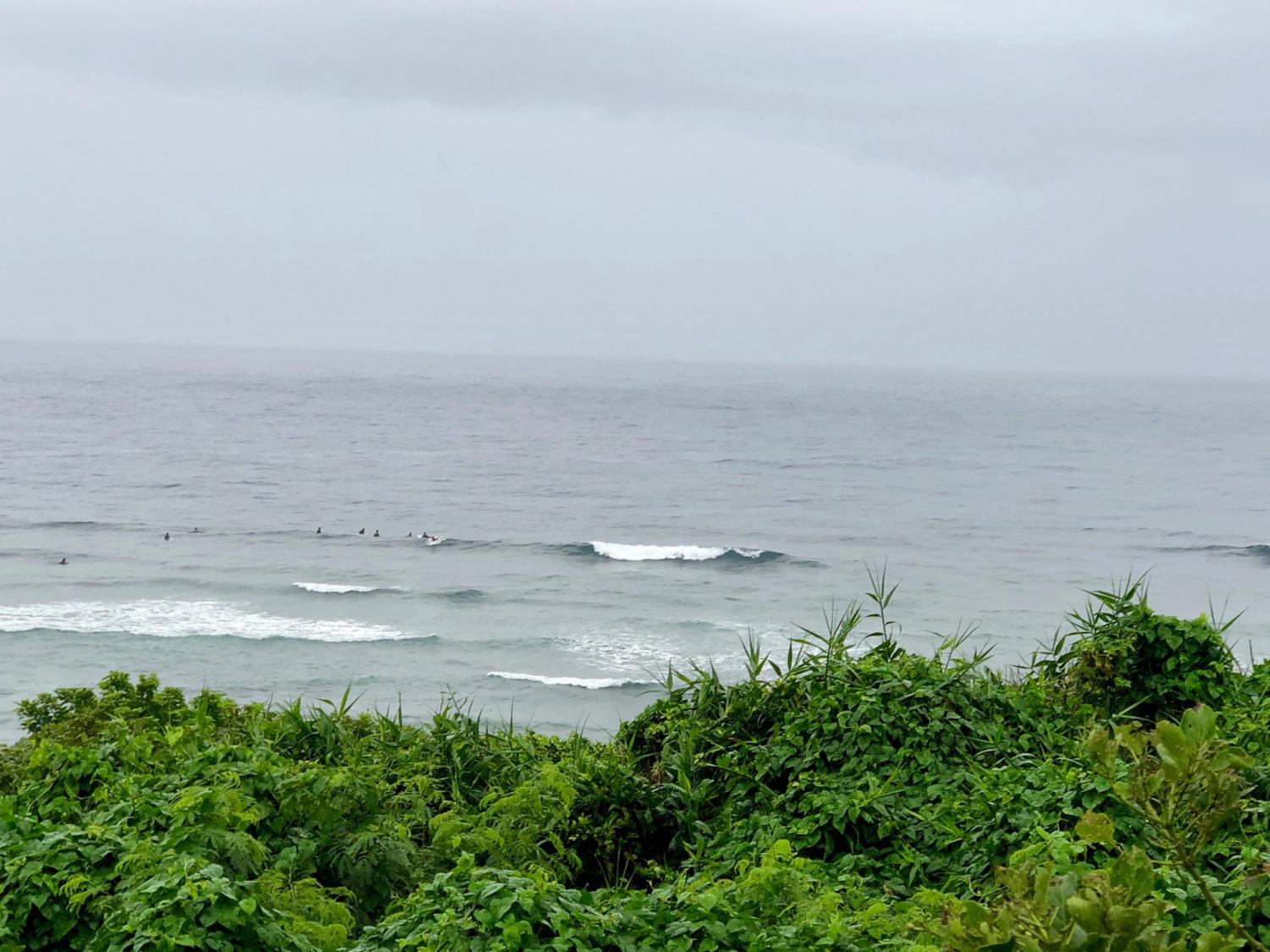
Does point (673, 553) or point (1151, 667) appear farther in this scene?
point (673, 553)

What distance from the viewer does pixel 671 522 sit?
45281mm

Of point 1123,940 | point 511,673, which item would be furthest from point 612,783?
point 511,673

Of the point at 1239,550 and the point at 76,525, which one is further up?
the point at 1239,550

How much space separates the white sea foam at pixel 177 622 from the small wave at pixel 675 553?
37.5ft

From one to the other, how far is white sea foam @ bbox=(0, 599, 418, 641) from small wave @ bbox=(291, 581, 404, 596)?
9.29 feet

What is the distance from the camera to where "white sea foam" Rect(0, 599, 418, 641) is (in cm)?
2619

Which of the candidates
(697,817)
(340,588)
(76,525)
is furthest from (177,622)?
(697,817)

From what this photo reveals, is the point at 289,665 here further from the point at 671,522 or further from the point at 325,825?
the point at 671,522

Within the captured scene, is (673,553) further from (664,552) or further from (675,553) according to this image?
(664,552)

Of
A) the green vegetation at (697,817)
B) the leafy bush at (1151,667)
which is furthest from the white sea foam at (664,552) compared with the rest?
the leafy bush at (1151,667)

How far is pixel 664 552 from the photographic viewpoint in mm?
38719

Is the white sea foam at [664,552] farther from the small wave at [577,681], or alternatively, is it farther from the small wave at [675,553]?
the small wave at [577,681]

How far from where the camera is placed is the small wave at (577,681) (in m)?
23.3

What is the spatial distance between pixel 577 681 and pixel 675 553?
15.1 meters
